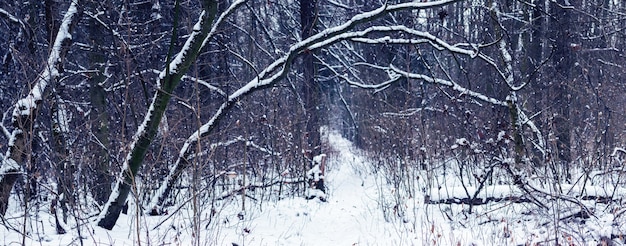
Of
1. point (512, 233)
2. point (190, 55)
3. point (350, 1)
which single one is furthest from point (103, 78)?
point (350, 1)

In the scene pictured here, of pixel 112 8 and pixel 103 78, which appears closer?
pixel 112 8

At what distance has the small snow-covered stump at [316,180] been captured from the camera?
31.4 feet

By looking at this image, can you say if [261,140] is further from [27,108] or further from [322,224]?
[27,108]

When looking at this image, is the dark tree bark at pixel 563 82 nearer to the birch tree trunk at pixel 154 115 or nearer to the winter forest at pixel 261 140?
the winter forest at pixel 261 140

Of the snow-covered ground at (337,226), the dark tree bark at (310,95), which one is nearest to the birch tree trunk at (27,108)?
the snow-covered ground at (337,226)

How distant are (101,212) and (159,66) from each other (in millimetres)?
3716

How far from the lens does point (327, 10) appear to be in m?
12.2

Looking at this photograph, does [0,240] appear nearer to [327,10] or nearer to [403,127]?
[403,127]

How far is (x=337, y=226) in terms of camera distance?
7.52 metres

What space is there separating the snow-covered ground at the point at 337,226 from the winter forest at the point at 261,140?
49 mm

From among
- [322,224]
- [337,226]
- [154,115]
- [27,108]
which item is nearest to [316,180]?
[322,224]

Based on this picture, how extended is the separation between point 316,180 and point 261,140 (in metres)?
1.69

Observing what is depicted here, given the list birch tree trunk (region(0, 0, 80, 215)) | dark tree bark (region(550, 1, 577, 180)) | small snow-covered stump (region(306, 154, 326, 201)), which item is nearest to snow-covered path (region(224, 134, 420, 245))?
small snow-covered stump (region(306, 154, 326, 201))

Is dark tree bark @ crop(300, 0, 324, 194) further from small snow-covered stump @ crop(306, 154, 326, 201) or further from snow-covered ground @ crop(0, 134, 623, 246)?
snow-covered ground @ crop(0, 134, 623, 246)
